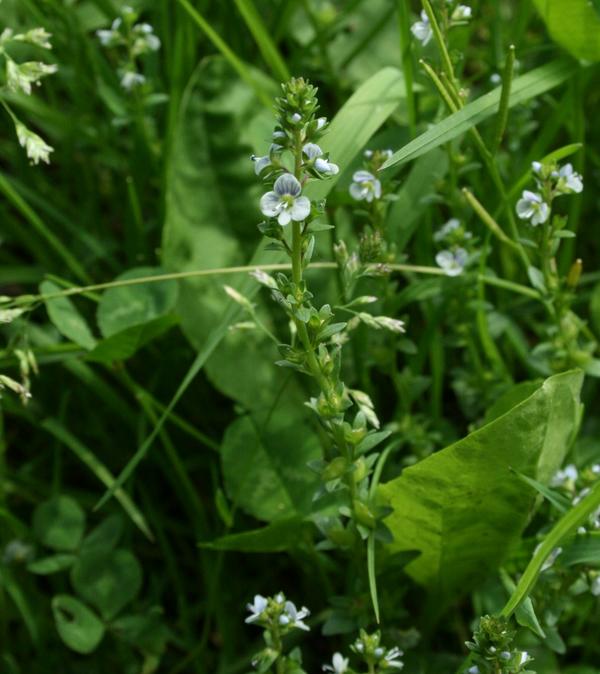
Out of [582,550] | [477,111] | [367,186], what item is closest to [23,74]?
[367,186]

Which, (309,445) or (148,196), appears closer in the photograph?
(309,445)

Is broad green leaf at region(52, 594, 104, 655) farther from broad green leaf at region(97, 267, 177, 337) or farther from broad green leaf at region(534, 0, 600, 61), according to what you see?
broad green leaf at region(534, 0, 600, 61)

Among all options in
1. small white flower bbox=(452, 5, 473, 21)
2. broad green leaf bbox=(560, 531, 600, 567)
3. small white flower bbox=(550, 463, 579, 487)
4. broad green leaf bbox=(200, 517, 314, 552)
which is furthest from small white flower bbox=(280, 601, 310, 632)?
small white flower bbox=(452, 5, 473, 21)

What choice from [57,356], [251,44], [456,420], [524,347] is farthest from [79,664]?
[251,44]

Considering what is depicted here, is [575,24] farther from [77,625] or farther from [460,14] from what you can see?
[77,625]

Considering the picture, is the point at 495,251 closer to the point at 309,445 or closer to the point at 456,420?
the point at 456,420

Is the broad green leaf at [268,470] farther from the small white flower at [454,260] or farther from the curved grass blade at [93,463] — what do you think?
the small white flower at [454,260]

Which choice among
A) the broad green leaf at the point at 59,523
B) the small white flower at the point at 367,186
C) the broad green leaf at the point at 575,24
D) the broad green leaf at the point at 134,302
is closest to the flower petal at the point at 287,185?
the small white flower at the point at 367,186
